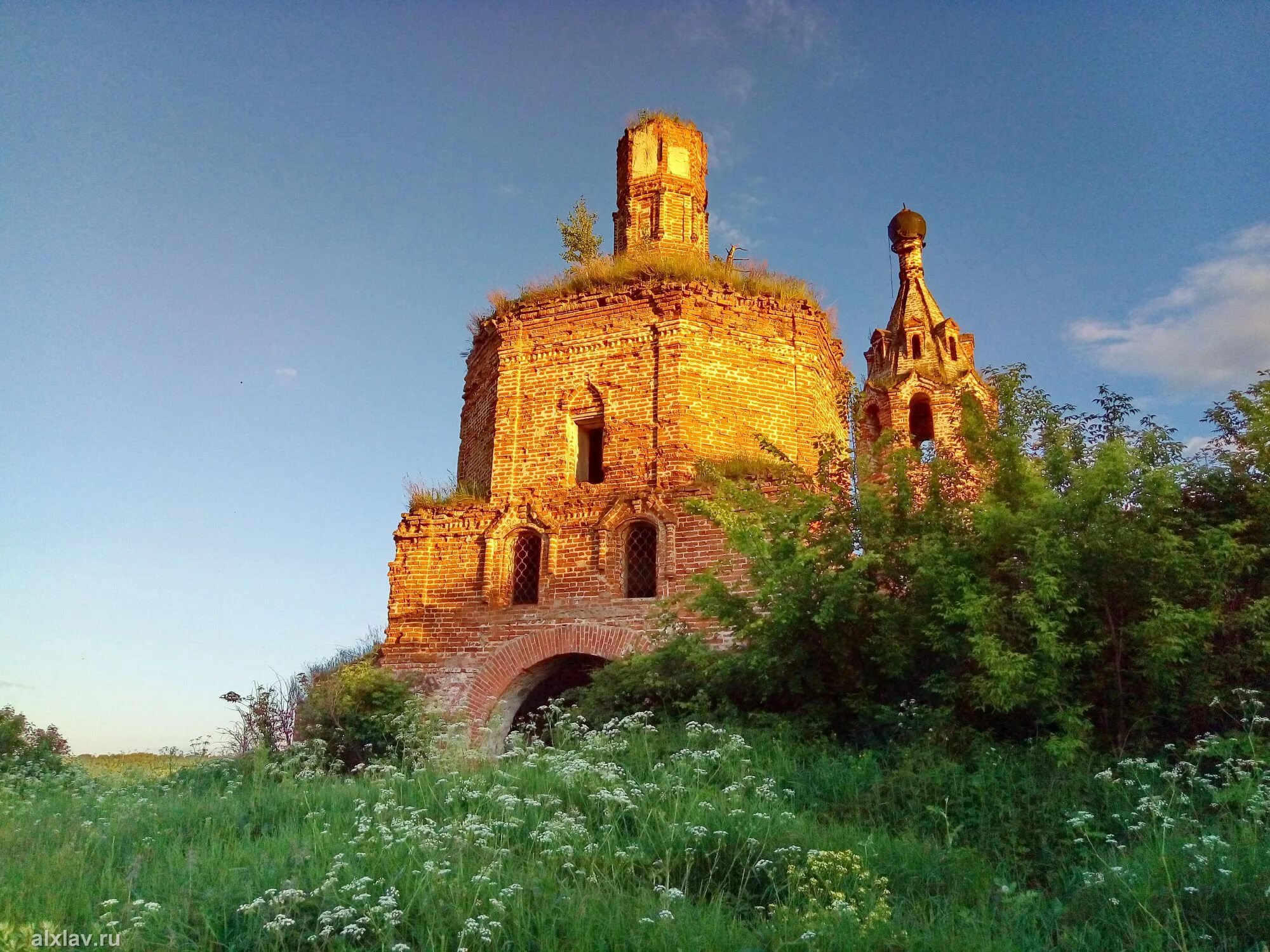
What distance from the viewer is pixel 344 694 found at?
12.7 m

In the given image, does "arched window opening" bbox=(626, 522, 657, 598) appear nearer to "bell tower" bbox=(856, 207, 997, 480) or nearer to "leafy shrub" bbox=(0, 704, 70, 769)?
"bell tower" bbox=(856, 207, 997, 480)

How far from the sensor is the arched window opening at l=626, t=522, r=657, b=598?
1343cm

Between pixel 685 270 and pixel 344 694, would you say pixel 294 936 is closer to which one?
pixel 344 694


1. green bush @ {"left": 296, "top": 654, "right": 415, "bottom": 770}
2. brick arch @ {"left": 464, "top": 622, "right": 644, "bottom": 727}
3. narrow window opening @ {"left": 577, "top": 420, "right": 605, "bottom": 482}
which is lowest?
green bush @ {"left": 296, "top": 654, "right": 415, "bottom": 770}

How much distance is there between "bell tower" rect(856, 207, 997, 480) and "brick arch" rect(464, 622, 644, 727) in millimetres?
7871

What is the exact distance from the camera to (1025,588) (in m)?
7.24

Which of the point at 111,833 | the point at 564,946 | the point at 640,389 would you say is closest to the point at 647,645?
the point at 640,389

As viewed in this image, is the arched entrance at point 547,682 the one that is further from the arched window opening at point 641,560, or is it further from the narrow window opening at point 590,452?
the narrow window opening at point 590,452

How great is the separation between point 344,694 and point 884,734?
7.92m

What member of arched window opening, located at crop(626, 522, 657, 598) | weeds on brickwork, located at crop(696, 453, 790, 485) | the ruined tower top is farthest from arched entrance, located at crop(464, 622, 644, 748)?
the ruined tower top

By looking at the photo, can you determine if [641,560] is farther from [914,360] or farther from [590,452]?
[914,360]

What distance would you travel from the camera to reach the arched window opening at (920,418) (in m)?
20.5

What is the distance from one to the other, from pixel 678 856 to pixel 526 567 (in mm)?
9499

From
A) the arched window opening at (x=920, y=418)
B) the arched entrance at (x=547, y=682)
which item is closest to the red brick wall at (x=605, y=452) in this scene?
the arched entrance at (x=547, y=682)
